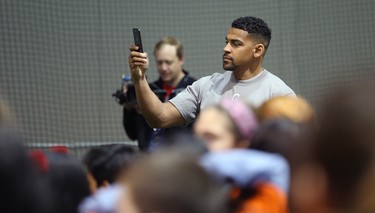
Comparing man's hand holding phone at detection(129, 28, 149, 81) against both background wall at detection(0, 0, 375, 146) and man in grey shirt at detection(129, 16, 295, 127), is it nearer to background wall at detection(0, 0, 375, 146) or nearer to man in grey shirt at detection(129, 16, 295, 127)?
man in grey shirt at detection(129, 16, 295, 127)

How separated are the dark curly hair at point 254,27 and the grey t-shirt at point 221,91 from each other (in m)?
0.37

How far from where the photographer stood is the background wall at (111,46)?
8.41 metres

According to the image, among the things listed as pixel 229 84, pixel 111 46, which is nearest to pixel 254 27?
pixel 229 84

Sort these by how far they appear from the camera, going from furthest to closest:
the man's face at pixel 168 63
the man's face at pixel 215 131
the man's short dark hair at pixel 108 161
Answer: the man's face at pixel 168 63 → the man's short dark hair at pixel 108 161 → the man's face at pixel 215 131

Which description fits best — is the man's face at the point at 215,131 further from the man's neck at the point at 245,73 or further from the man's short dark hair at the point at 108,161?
the man's neck at the point at 245,73

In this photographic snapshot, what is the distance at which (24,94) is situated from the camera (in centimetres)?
831

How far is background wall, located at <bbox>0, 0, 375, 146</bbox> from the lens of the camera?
8.41 metres

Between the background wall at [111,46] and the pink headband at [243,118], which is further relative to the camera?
the background wall at [111,46]

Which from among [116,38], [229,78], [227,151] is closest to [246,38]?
[229,78]

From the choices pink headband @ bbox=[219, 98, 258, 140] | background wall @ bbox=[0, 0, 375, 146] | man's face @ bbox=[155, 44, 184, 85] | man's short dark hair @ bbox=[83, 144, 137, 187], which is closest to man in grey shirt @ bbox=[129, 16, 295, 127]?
man's face @ bbox=[155, 44, 184, 85]

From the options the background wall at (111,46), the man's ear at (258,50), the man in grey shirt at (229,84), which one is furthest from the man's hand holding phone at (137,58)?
the background wall at (111,46)

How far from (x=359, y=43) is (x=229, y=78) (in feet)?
12.8

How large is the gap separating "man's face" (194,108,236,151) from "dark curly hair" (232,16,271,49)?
2602 millimetres

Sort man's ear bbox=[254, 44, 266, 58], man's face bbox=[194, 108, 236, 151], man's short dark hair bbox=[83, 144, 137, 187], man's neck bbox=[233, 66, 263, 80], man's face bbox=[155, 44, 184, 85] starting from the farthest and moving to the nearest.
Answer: man's face bbox=[155, 44, 184, 85] → man's ear bbox=[254, 44, 266, 58] → man's neck bbox=[233, 66, 263, 80] → man's short dark hair bbox=[83, 144, 137, 187] → man's face bbox=[194, 108, 236, 151]
